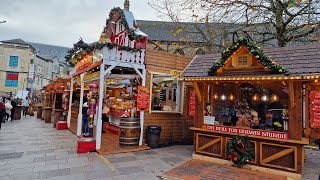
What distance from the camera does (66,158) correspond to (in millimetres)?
6375

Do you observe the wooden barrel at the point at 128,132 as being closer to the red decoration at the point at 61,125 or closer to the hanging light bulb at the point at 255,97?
the hanging light bulb at the point at 255,97

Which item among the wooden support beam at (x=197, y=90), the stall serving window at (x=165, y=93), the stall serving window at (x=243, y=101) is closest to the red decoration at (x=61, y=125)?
the stall serving window at (x=165, y=93)

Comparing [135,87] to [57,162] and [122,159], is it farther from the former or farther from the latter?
[57,162]

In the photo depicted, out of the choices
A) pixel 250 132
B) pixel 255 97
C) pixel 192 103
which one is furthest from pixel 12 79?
pixel 250 132

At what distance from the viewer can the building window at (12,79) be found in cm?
3369

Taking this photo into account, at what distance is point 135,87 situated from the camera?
905 centimetres

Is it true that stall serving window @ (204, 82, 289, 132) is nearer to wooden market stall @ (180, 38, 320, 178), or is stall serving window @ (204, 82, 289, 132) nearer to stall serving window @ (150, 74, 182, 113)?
wooden market stall @ (180, 38, 320, 178)

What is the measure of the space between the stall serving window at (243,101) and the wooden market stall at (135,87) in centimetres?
164

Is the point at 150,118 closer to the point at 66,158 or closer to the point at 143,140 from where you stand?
the point at 143,140

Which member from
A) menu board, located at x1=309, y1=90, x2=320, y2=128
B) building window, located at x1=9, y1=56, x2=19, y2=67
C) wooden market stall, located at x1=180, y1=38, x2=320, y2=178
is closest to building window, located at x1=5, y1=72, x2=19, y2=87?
building window, located at x1=9, y1=56, x2=19, y2=67

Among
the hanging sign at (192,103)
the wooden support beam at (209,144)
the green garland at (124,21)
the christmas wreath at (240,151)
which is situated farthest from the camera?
the hanging sign at (192,103)

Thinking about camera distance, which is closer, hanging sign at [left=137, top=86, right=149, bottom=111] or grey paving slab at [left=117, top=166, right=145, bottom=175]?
grey paving slab at [left=117, top=166, right=145, bottom=175]

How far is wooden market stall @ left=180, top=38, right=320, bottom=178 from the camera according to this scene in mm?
5484

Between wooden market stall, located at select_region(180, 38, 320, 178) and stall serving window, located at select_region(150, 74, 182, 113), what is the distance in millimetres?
2021
